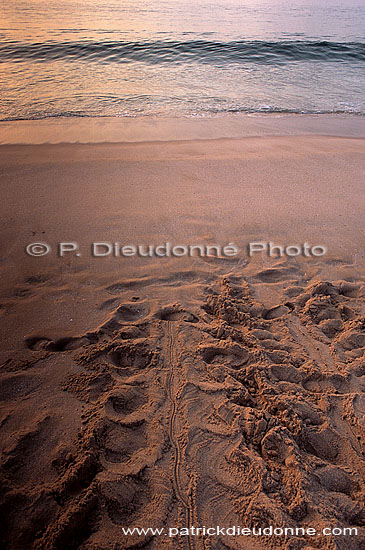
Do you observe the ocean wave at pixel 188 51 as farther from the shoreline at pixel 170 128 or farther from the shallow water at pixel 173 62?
the shoreline at pixel 170 128

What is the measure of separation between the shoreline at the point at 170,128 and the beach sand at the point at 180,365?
198 centimetres

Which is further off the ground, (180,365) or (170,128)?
(170,128)

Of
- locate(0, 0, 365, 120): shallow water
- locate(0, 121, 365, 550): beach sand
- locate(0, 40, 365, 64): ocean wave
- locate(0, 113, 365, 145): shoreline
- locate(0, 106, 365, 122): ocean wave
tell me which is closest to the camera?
locate(0, 121, 365, 550): beach sand

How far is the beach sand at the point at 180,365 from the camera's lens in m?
1.40

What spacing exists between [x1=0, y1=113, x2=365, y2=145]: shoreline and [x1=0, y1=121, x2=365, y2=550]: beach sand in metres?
1.98

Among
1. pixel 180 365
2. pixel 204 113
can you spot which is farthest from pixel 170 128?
pixel 180 365

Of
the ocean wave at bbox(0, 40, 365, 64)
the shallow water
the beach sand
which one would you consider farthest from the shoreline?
the ocean wave at bbox(0, 40, 365, 64)

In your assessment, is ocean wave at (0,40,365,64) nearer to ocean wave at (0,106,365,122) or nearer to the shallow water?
the shallow water

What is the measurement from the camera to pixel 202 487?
147 centimetres

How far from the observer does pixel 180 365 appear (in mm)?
2051

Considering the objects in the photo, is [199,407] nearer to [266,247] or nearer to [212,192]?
[266,247]

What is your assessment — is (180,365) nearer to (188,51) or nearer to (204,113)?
(204,113)

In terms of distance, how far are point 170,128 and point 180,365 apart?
5375 mm

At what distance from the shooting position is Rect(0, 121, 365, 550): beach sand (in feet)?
4.58
